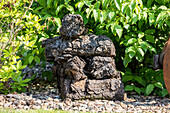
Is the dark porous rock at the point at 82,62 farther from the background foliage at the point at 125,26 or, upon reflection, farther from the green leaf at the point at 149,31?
the green leaf at the point at 149,31

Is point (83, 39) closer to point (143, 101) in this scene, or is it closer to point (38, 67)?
point (143, 101)

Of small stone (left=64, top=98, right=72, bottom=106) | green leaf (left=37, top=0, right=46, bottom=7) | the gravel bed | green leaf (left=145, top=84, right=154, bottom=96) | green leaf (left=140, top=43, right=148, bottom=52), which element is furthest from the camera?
green leaf (left=37, top=0, right=46, bottom=7)

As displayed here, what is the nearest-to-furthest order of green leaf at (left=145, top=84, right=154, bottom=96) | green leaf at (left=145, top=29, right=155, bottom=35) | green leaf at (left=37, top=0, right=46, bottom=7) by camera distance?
green leaf at (left=145, top=84, right=154, bottom=96) → green leaf at (left=145, top=29, right=155, bottom=35) → green leaf at (left=37, top=0, right=46, bottom=7)

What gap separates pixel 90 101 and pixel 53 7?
199 cm

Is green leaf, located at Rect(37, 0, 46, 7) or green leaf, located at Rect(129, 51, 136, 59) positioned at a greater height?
green leaf, located at Rect(37, 0, 46, 7)

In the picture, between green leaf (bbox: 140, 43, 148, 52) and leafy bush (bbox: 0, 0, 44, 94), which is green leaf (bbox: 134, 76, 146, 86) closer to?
green leaf (bbox: 140, 43, 148, 52)

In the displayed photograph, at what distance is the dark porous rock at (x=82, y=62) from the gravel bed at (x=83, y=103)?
6.5 inches

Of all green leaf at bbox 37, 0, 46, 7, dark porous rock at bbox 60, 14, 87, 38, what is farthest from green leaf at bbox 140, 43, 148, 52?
green leaf at bbox 37, 0, 46, 7

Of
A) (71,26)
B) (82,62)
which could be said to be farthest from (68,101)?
(71,26)

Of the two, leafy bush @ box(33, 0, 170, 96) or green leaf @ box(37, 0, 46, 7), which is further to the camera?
green leaf @ box(37, 0, 46, 7)

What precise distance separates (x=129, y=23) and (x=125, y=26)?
236mm

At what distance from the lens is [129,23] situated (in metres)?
4.91

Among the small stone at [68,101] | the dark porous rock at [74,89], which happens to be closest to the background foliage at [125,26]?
the dark porous rock at [74,89]

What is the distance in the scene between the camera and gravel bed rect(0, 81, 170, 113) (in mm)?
3920
